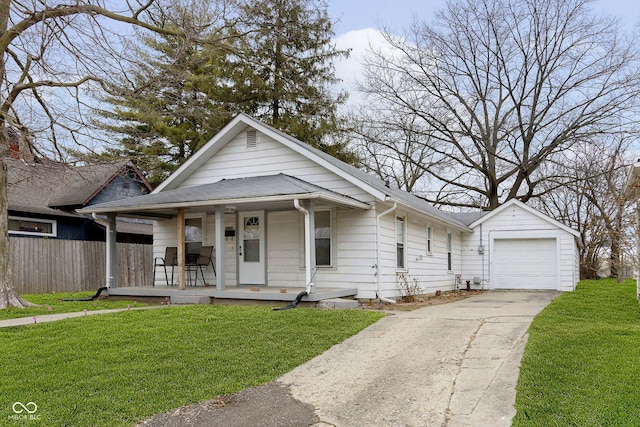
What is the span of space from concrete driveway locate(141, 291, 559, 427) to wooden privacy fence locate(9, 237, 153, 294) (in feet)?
36.6

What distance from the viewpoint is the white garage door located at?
1944 cm

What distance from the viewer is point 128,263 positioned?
19109 millimetres

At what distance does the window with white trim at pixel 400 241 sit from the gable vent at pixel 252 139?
415cm

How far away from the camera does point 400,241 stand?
14.1 m

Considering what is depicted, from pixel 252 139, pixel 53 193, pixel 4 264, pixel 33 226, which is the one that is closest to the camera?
pixel 4 264

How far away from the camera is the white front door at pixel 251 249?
44.7 feet

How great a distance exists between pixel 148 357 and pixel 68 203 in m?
14.0

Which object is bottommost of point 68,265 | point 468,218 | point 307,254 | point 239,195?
point 68,265

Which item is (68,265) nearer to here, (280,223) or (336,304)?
(280,223)

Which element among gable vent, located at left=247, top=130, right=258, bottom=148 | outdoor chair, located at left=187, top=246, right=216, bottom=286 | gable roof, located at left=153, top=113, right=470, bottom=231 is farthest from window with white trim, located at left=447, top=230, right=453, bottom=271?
outdoor chair, located at left=187, top=246, right=216, bottom=286

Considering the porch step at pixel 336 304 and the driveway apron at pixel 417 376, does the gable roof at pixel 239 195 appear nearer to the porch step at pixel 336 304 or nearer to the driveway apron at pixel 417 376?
the porch step at pixel 336 304

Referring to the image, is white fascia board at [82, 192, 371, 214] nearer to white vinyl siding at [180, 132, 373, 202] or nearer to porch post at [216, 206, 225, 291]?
porch post at [216, 206, 225, 291]

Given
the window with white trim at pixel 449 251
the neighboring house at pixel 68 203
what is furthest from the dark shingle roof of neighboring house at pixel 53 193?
the window with white trim at pixel 449 251

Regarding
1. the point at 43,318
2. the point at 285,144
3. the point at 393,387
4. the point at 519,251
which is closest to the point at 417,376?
the point at 393,387
